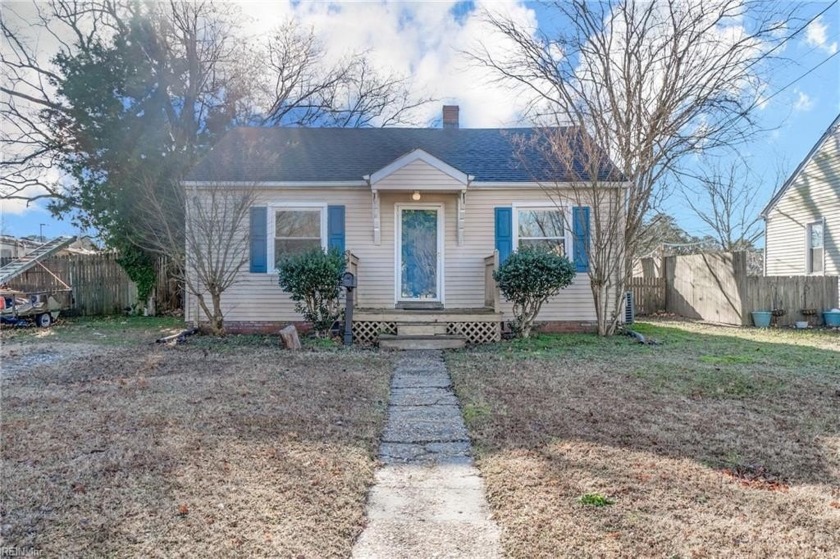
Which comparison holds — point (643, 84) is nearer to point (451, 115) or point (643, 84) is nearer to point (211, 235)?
point (451, 115)

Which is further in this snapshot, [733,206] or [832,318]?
[733,206]

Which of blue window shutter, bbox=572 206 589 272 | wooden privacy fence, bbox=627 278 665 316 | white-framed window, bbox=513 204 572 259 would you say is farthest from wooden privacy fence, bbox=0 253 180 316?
wooden privacy fence, bbox=627 278 665 316

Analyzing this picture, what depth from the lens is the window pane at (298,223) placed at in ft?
32.1

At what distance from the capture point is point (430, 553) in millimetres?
2125

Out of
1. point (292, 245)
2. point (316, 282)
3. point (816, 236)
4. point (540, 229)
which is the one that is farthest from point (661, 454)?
point (816, 236)

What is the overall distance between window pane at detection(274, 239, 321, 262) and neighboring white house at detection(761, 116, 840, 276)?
13.5 meters

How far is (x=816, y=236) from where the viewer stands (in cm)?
1352

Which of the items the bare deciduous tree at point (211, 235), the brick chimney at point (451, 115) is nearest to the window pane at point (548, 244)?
the brick chimney at point (451, 115)

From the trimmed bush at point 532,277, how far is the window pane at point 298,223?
3.85 metres

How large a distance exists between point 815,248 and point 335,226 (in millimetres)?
13516

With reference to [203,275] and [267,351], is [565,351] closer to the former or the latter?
[267,351]

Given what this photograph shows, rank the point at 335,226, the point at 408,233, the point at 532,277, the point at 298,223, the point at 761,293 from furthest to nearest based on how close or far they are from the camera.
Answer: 1. the point at 761,293
2. the point at 408,233
3. the point at 298,223
4. the point at 335,226
5. the point at 532,277

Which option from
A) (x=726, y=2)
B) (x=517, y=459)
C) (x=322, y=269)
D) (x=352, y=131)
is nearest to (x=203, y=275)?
(x=322, y=269)

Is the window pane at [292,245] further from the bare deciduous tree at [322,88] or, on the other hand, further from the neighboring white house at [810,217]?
the neighboring white house at [810,217]
